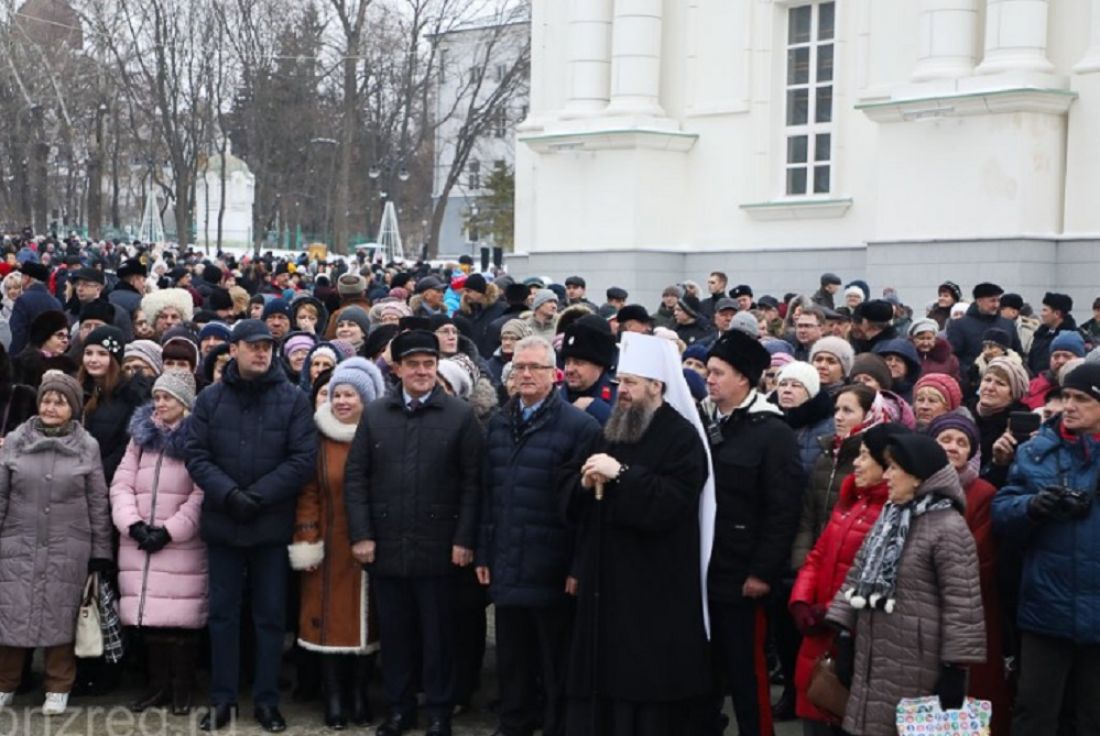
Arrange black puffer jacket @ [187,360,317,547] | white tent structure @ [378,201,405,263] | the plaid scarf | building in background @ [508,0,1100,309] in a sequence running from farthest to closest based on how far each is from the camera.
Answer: white tent structure @ [378,201,405,263]
building in background @ [508,0,1100,309]
black puffer jacket @ [187,360,317,547]
the plaid scarf

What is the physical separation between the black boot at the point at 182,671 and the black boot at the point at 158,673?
0.20 ft

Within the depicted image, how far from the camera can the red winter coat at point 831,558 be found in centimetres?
667

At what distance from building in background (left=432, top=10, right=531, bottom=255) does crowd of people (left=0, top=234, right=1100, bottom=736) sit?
44146 millimetres

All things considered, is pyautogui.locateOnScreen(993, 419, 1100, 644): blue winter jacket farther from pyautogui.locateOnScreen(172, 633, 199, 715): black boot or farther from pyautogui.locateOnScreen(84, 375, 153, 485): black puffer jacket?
pyautogui.locateOnScreen(84, 375, 153, 485): black puffer jacket

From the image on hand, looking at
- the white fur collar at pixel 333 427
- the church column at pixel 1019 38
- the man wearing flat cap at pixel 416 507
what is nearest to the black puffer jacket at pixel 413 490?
the man wearing flat cap at pixel 416 507

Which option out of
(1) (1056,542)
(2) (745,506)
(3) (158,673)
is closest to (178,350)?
(3) (158,673)

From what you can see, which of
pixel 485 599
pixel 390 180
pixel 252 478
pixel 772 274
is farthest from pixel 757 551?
pixel 390 180

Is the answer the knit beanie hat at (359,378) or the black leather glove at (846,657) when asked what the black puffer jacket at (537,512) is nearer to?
the knit beanie hat at (359,378)

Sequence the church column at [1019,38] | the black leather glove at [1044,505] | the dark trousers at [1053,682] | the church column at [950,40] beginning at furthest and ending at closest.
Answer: the church column at [950,40] < the church column at [1019,38] < the dark trousers at [1053,682] < the black leather glove at [1044,505]

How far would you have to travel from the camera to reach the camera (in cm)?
643

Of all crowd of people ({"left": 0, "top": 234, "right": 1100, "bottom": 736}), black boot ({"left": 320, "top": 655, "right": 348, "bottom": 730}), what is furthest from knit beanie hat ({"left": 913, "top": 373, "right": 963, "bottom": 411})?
black boot ({"left": 320, "top": 655, "right": 348, "bottom": 730})

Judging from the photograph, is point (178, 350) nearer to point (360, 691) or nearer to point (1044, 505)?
point (360, 691)

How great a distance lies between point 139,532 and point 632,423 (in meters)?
2.93

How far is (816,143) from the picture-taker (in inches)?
924
